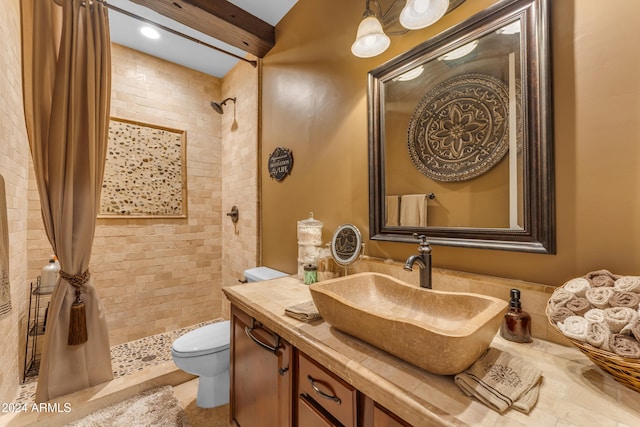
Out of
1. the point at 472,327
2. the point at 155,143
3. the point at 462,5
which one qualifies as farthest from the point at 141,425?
the point at 462,5

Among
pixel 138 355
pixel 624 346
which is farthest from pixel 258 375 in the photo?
pixel 138 355

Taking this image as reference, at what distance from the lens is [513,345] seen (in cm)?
82

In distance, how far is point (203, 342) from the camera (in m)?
1.73

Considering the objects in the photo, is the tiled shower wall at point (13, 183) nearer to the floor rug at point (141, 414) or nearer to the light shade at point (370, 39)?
the floor rug at point (141, 414)

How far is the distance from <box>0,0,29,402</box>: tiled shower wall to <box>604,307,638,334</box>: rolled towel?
266 cm

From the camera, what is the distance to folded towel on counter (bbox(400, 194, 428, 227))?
121 cm

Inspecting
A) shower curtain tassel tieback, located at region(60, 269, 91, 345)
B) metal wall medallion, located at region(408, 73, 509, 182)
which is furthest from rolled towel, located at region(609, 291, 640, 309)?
shower curtain tassel tieback, located at region(60, 269, 91, 345)

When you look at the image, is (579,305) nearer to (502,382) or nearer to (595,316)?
(595,316)

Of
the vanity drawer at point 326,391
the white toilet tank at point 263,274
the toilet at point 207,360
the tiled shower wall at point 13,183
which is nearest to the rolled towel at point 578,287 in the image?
the vanity drawer at point 326,391

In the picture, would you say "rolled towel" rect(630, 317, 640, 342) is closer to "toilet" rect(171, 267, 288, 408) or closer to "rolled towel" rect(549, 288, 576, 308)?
"rolled towel" rect(549, 288, 576, 308)

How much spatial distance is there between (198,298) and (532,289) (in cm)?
313

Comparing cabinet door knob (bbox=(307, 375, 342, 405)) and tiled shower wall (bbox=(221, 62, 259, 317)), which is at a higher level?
tiled shower wall (bbox=(221, 62, 259, 317))

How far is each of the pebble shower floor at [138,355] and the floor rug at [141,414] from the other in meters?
0.57

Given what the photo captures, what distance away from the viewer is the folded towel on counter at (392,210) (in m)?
1.31
